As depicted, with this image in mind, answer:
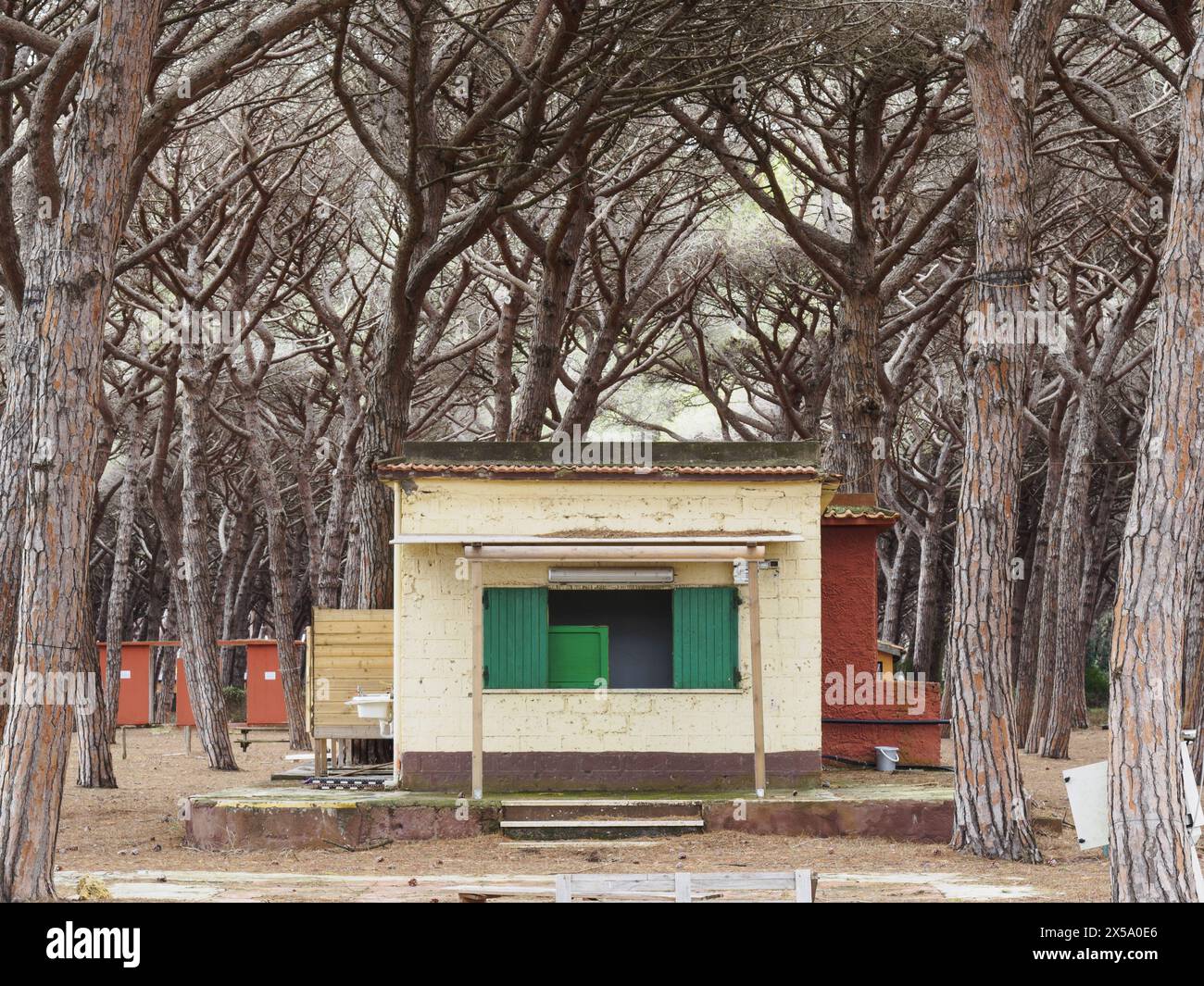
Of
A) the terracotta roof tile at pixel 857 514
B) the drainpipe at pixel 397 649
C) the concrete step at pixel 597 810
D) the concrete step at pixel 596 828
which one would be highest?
the terracotta roof tile at pixel 857 514

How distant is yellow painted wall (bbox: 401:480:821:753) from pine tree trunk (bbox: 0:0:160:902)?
5.15m

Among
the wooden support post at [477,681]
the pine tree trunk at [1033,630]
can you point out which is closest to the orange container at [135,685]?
the pine tree trunk at [1033,630]

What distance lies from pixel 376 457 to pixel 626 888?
936 centimetres

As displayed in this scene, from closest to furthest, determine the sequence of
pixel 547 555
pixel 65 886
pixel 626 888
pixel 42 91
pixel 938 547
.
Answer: pixel 626 888 < pixel 65 886 < pixel 42 91 < pixel 547 555 < pixel 938 547

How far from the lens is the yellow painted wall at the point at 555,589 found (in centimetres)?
1522

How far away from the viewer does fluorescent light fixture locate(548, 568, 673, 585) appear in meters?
15.2

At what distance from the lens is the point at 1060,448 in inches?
1061

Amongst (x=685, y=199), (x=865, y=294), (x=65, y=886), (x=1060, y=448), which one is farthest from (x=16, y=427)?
(x=1060, y=448)

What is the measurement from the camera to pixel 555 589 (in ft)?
50.5

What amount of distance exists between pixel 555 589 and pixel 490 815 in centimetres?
245

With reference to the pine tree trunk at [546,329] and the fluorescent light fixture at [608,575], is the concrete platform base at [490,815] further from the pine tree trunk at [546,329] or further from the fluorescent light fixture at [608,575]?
the pine tree trunk at [546,329]

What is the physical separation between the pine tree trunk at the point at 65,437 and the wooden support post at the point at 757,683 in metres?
6.66

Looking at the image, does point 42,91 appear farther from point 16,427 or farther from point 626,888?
point 626,888

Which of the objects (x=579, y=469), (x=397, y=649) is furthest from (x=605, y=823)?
(x=579, y=469)
